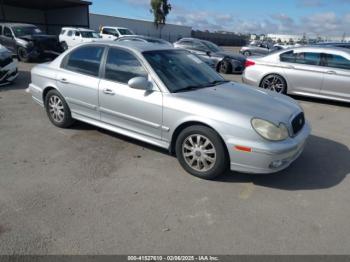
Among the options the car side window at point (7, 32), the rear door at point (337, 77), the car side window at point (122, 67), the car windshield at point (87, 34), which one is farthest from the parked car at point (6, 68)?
the car windshield at point (87, 34)

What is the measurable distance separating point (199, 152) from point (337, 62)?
6.08 m

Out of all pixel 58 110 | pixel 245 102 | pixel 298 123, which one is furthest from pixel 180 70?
pixel 58 110

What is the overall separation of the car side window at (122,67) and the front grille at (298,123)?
206 cm

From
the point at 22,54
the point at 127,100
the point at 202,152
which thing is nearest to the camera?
the point at 202,152

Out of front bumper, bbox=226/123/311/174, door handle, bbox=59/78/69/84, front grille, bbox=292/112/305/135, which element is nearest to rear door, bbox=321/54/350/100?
front grille, bbox=292/112/305/135

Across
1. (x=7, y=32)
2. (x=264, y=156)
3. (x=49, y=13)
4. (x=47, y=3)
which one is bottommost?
(x=264, y=156)

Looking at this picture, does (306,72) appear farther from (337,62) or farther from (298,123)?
(298,123)

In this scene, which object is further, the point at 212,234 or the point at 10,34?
the point at 10,34

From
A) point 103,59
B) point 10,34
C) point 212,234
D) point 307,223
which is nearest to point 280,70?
point 103,59

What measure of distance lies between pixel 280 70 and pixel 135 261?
7.39m

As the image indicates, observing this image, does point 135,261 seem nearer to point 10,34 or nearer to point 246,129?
point 246,129

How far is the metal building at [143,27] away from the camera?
1416 inches

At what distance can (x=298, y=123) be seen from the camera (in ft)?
13.0

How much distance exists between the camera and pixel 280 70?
849cm
